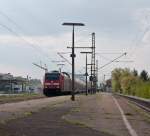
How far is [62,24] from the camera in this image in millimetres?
57000

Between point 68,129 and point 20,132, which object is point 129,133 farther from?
point 20,132

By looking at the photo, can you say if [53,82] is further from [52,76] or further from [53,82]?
[52,76]

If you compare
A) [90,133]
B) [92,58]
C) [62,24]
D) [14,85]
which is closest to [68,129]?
[90,133]

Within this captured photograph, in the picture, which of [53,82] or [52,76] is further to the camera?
[52,76]

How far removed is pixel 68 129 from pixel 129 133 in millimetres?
2155

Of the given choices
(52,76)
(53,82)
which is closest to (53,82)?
(53,82)

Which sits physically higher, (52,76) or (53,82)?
(52,76)

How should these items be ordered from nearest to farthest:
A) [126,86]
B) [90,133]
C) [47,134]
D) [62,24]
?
1. [47,134]
2. [90,133]
3. [62,24]
4. [126,86]

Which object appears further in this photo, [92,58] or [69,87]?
[92,58]

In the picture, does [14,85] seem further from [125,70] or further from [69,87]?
[69,87]

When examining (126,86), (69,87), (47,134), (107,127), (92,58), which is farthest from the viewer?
(126,86)

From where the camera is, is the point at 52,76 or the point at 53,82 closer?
the point at 53,82

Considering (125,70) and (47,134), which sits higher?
(125,70)

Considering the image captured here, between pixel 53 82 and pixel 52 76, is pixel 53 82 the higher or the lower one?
the lower one
